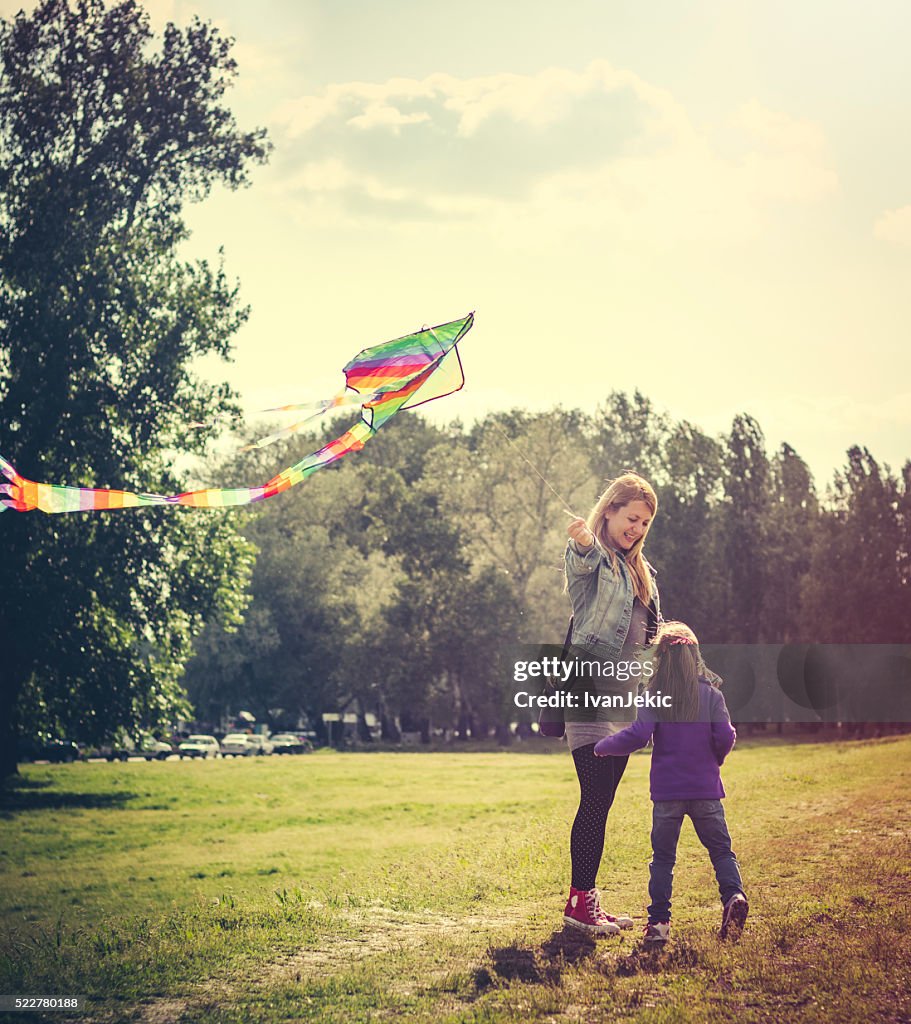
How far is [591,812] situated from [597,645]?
1042 millimetres

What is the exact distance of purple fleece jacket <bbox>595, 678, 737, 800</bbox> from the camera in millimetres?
6602

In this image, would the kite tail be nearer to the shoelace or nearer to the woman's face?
the woman's face

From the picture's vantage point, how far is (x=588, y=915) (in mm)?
6715

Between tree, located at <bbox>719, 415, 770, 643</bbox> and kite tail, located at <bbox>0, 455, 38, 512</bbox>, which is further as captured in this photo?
tree, located at <bbox>719, 415, 770, 643</bbox>

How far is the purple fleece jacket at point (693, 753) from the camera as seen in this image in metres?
6.60

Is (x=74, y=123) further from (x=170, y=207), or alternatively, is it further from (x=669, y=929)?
(x=669, y=929)

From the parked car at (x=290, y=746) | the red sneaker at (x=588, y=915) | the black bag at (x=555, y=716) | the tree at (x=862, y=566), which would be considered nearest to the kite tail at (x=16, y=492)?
the black bag at (x=555, y=716)

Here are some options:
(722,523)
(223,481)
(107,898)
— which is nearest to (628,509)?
(107,898)

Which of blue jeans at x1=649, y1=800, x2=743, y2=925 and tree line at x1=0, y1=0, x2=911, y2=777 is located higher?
tree line at x1=0, y1=0, x2=911, y2=777

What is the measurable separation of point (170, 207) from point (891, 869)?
91.9 ft

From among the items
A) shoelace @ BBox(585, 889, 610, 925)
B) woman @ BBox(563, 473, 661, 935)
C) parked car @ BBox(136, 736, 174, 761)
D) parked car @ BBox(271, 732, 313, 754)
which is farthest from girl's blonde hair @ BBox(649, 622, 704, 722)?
parked car @ BBox(271, 732, 313, 754)

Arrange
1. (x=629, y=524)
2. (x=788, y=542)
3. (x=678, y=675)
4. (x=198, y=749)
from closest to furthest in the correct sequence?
(x=678, y=675)
(x=629, y=524)
(x=788, y=542)
(x=198, y=749)

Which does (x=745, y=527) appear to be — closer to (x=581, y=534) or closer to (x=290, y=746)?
(x=290, y=746)

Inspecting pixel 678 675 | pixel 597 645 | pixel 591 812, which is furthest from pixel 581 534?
pixel 591 812
